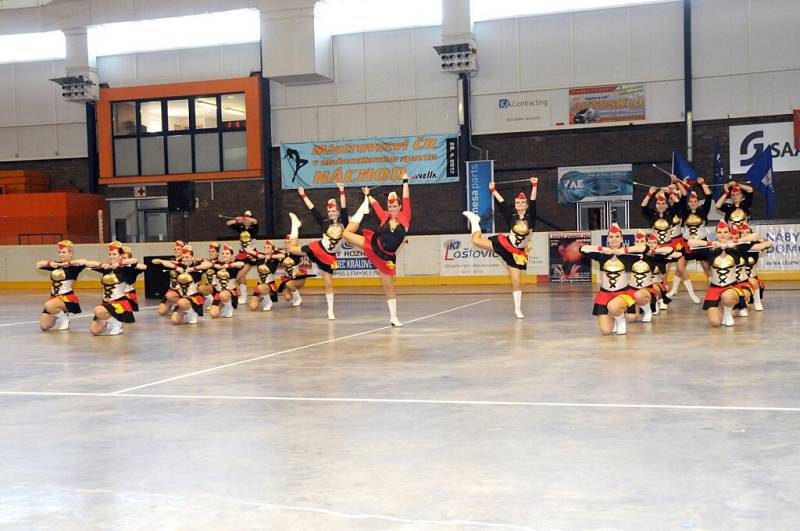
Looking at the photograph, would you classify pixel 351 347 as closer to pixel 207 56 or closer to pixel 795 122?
pixel 795 122

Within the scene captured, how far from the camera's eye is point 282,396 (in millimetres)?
6781

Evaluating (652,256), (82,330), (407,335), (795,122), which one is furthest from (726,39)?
(82,330)

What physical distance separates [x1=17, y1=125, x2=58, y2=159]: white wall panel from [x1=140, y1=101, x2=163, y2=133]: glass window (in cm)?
416

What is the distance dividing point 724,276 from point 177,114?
24.6m

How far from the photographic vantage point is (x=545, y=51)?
28.2 m

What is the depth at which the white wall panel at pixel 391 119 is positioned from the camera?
96.9 ft

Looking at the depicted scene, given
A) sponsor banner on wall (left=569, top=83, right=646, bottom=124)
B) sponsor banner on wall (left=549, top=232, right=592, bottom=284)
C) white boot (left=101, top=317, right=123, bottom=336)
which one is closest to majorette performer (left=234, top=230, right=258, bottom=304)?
white boot (left=101, top=317, right=123, bottom=336)

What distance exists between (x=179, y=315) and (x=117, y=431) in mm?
8703

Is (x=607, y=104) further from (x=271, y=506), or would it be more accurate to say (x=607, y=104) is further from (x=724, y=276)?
(x=271, y=506)

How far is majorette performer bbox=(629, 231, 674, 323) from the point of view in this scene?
11.4 m

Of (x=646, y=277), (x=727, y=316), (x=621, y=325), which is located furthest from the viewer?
(x=646, y=277)

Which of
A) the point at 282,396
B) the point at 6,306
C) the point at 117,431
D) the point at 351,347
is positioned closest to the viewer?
the point at 117,431

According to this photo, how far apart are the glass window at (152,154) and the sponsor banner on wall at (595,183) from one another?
14.6 metres

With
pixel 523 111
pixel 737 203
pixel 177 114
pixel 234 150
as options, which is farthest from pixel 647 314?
pixel 177 114
